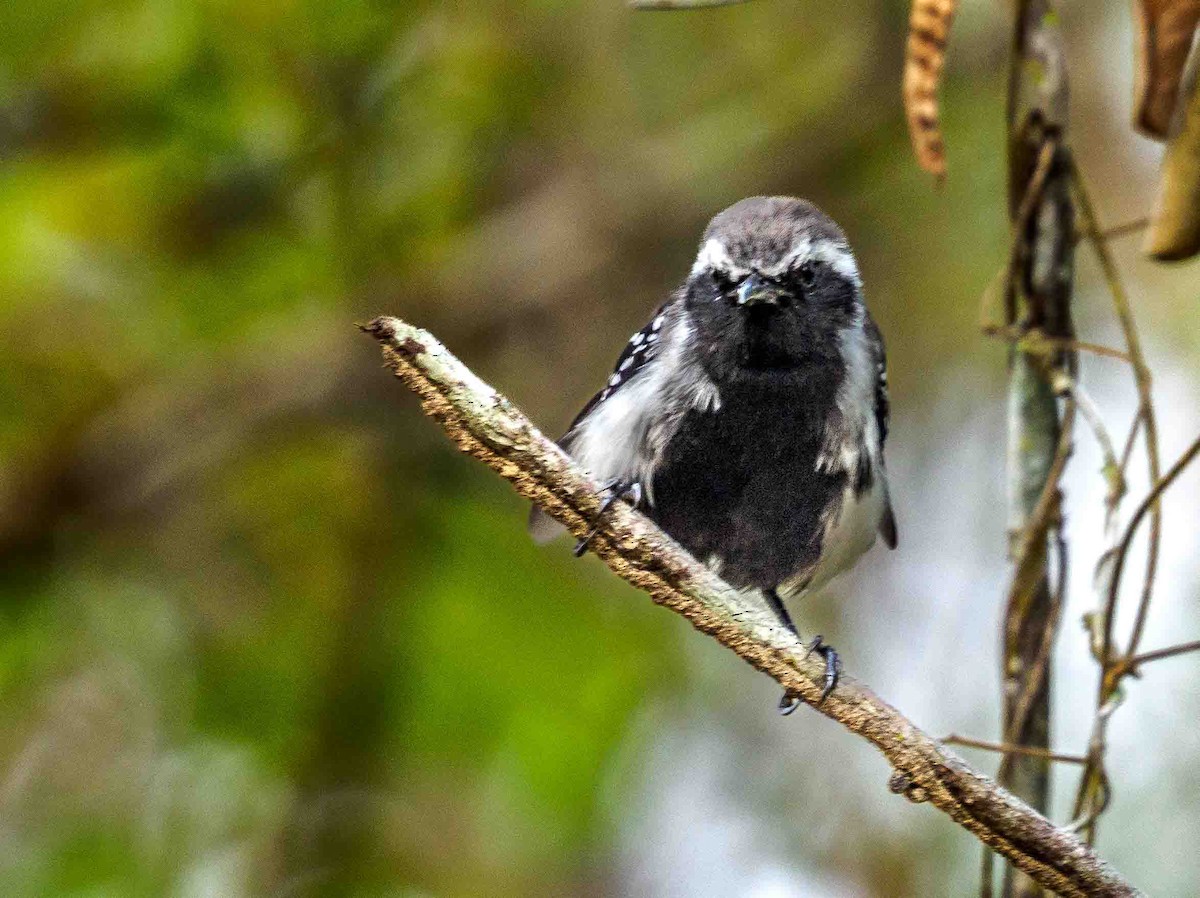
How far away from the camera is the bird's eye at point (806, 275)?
363 cm

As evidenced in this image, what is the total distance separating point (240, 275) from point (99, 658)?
1.60 m

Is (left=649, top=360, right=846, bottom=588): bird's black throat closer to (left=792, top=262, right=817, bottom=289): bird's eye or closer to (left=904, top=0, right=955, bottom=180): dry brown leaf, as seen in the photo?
(left=792, top=262, right=817, bottom=289): bird's eye

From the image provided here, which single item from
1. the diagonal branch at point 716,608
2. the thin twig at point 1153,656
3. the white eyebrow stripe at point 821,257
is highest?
the white eyebrow stripe at point 821,257

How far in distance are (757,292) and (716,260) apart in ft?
0.64

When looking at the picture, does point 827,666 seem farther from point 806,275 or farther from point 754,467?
point 806,275

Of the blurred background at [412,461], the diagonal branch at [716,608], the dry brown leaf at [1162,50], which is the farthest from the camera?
the blurred background at [412,461]

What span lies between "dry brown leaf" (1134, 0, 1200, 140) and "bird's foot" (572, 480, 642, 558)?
54.7 inches

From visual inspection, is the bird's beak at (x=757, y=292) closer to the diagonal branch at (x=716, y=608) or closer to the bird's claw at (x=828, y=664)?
the bird's claw at (x=828, y=664)

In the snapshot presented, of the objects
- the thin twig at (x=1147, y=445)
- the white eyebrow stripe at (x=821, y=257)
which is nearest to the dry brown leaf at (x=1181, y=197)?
the thin twig at (x=1147, y=445)

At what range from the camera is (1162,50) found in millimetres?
2961

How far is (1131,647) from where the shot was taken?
308 cm

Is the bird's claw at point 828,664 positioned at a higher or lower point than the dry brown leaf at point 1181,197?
lower

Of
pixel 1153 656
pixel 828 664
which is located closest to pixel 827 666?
pixel 828 664

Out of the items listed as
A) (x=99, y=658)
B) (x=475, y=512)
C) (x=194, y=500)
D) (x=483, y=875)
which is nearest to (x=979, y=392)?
(x=475, y=512)
